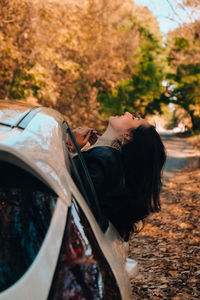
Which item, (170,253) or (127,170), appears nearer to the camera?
(127,170)

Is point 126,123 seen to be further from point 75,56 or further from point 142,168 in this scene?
point 75,56

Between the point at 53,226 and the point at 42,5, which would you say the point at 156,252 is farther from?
the point at 42,5

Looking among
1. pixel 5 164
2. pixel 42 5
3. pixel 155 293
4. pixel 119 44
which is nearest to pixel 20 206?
pixel 5 164

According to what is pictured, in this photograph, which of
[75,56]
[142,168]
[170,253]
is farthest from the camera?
[75,56]

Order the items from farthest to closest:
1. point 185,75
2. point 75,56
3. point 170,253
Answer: point 185,75, point 75,56, point 170,253

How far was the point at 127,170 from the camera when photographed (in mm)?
2551

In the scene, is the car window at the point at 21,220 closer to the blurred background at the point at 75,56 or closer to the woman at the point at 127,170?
the woman at the point at 127,170

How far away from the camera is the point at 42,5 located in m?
13.5

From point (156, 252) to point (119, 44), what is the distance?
21.1 m

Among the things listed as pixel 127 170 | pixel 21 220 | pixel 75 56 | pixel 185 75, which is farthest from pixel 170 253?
pixel 185 75

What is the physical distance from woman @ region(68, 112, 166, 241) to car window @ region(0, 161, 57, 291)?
840 millimetres

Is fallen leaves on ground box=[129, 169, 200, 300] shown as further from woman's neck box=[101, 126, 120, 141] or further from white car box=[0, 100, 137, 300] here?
white car box=[0, 100, 137, 300]

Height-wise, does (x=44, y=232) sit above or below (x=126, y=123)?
below

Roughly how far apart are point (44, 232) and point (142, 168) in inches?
52.6
